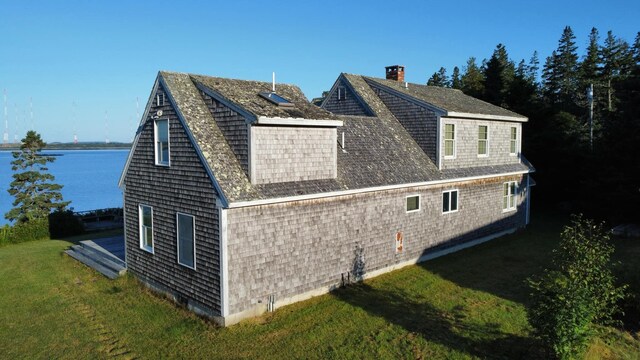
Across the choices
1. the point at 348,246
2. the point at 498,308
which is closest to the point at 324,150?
the point at 348,246

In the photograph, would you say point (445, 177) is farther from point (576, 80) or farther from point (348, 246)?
point (576, 80)

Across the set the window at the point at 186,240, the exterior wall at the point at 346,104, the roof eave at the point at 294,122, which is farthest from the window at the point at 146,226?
the exterior wall at the point at 346,104

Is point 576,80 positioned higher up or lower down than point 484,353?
higher up

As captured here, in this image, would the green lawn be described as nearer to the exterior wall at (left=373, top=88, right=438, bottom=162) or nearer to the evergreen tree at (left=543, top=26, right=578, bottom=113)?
the exterior wall at (left=373, top=88, right=438, bottom=162)

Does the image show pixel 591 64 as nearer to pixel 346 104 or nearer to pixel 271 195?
pixel 346 104

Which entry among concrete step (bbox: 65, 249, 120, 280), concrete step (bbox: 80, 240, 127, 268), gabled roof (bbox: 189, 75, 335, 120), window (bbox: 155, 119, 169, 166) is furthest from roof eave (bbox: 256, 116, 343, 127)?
concrete step (bbox: 65, 249, 120, 280)

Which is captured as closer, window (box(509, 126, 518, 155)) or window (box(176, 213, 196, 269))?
window (box(176, 213, 196, 269))

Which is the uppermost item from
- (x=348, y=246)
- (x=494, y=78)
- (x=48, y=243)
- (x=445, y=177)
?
(x=494, y=78)
